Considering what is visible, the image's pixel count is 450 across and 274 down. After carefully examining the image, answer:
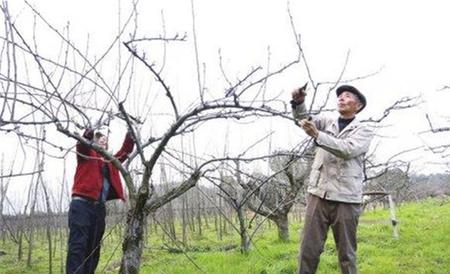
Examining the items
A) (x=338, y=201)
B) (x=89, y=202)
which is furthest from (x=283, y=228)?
(x=338, y=201)

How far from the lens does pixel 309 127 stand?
310cm

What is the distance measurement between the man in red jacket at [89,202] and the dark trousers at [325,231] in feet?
5.33

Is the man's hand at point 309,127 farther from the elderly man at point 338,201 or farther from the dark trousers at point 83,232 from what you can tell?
the dark trousers at point 83,232

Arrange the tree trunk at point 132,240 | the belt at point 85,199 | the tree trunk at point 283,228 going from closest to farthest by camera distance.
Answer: the tree trunk at point 132,240, the belt at point 85,199, the tree trunk at point 283,228

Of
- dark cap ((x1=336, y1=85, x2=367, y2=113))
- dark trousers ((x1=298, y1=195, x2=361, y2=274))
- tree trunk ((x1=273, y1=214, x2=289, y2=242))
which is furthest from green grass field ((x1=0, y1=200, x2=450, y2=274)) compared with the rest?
dark cap ((x1=336, y1=85, x2=367, y2=113))

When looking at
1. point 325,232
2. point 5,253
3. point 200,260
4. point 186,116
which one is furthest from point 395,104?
point 5,253

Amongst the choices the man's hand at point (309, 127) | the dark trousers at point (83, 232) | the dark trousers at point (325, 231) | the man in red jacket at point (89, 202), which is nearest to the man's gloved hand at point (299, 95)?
the man's hand at point (309, 127)

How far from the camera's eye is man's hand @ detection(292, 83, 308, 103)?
3.26 m

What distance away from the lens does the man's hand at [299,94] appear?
326 cm

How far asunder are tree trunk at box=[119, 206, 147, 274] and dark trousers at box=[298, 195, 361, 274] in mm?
1294

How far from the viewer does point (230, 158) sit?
285cm

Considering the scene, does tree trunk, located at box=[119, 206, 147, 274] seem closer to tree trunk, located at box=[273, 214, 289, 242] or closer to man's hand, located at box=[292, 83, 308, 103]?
man's hand, located at box=[292, 83, 308, 103]

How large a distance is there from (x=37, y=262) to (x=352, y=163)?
8.58 metres

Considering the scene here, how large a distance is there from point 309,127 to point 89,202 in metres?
2.20
